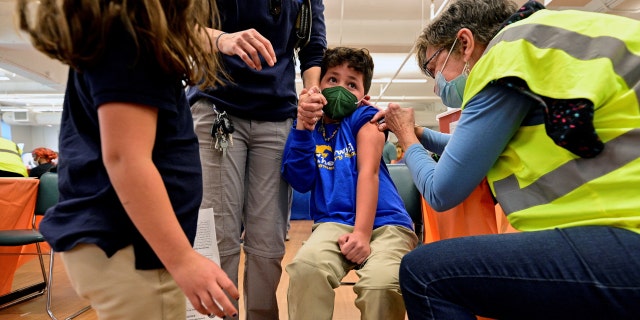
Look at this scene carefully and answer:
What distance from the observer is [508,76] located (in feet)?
2.60

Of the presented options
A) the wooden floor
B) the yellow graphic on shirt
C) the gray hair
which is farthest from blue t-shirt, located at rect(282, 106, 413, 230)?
the wooden floor

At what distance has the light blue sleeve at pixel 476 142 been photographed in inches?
32.8

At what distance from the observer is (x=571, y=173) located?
769mm

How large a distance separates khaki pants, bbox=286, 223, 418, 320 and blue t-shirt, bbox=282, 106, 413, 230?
149 mm

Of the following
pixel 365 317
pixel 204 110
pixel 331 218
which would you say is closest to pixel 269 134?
pixel 204 110

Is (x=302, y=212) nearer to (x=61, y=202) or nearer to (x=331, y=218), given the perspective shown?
(x=331, y=218)

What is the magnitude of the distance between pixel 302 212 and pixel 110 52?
14.7ft

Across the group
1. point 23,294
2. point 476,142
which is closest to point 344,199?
point 476,142

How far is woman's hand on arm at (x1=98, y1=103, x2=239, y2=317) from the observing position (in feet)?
2.02

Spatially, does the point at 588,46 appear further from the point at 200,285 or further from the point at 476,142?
the point at 200,285

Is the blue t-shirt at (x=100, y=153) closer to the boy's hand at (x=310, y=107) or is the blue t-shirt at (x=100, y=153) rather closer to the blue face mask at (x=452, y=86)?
the boy's hand at (x=310, y=107)

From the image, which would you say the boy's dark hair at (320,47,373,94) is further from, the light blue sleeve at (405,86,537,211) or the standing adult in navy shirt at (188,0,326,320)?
the light blue sleeve at (405,86,537,211)

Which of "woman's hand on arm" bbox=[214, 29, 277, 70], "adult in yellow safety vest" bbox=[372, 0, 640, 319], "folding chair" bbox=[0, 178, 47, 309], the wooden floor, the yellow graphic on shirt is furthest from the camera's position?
"folding chair" bbox=[0, 178, 47, 309]

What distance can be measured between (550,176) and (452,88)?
1.67 ft
